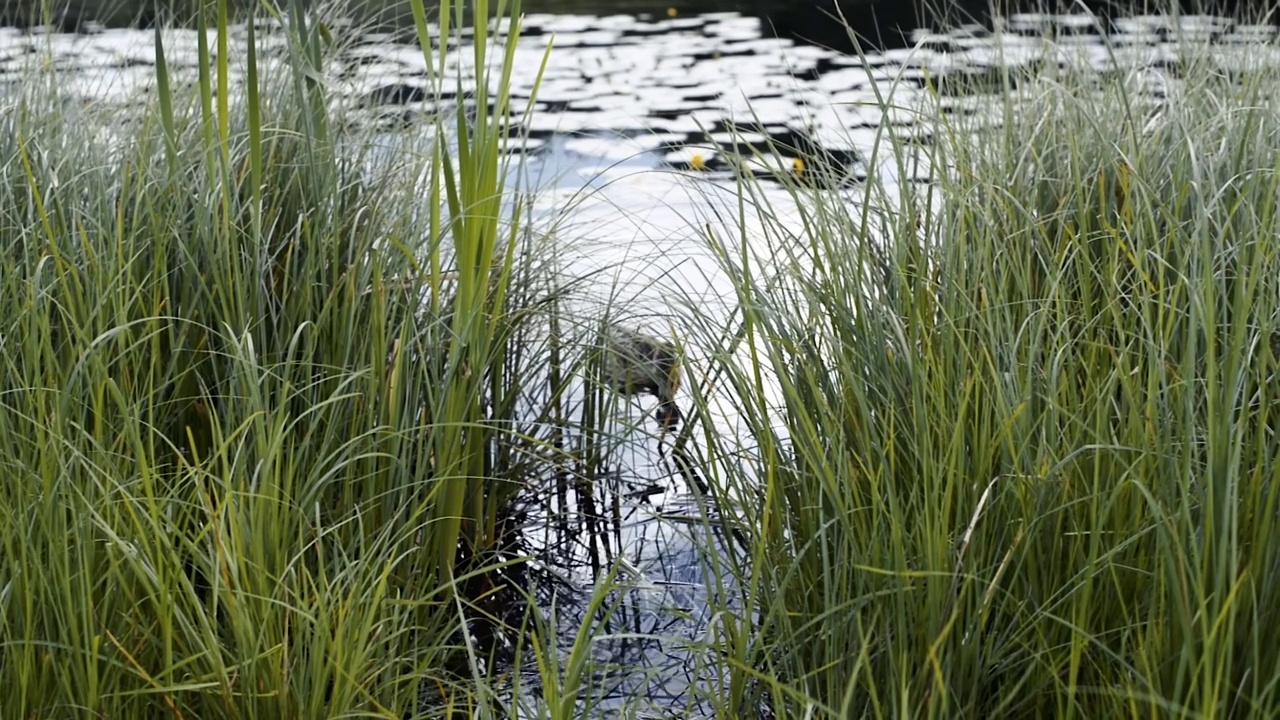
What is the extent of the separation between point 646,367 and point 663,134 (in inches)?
86.0

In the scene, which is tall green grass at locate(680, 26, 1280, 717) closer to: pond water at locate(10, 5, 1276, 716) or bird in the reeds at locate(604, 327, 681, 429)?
pond water at locate(10, 5, 1276, 716)

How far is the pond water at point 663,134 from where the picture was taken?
1752mm

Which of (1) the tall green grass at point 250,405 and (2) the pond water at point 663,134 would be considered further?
(2) the pond water at point 663,134

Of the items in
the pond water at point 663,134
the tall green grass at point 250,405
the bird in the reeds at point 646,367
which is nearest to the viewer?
the tall green grass at point 250,405

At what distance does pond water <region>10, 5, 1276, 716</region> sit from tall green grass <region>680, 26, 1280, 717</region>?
13 cm

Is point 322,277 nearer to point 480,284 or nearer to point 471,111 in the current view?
point 480,284

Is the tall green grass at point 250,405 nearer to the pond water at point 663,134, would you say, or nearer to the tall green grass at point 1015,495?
the pond water at point 663,134

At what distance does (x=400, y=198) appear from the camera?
2.12 meters

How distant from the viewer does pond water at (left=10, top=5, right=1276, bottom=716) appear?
1.75 metres

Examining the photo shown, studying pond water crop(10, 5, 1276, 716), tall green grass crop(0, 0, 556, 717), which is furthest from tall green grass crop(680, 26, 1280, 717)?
tall green grass crop(0, 0, 556, 717)

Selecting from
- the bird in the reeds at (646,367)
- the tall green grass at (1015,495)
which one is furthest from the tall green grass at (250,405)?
the tall green grass at (1015,495)

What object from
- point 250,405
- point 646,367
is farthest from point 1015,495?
point 646,367

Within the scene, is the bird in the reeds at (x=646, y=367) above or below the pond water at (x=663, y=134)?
below

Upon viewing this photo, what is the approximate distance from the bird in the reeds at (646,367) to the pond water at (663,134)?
0.05 meters
